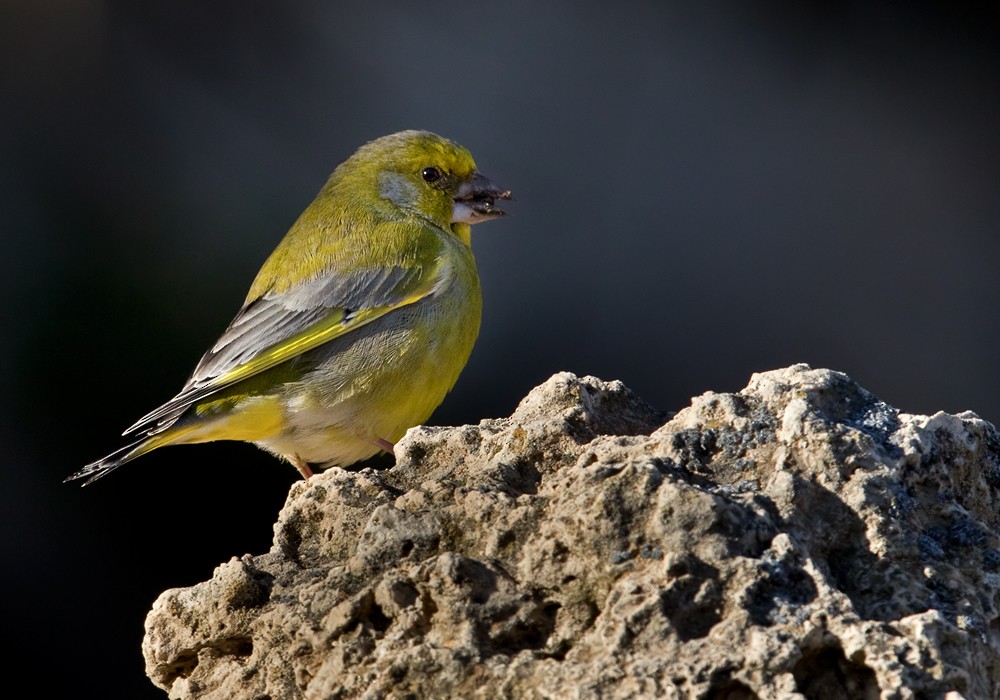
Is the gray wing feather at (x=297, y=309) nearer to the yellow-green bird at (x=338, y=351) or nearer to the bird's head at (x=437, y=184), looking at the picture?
the yellow-green bird at (x=338, y=351)

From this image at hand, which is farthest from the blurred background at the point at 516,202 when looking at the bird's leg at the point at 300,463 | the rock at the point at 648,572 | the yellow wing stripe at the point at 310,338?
the rock at the point at 648,572

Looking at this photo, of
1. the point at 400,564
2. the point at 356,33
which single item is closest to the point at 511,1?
the point at 356,33

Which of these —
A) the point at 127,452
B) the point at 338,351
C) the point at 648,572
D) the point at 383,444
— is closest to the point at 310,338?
the point at 338,351

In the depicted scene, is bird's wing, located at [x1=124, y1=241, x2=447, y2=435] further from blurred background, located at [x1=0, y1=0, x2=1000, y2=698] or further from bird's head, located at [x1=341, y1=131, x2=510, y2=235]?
blurred background, located at [x1=0, y1=0, x2=1000, y2=698]

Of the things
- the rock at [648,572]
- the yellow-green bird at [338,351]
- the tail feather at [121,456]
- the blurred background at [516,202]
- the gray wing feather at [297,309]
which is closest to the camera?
the rock at [648,572]

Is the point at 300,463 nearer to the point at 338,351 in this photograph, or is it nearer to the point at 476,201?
the point at 338,351

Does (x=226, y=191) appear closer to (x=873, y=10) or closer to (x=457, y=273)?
(x=457, y=273)
